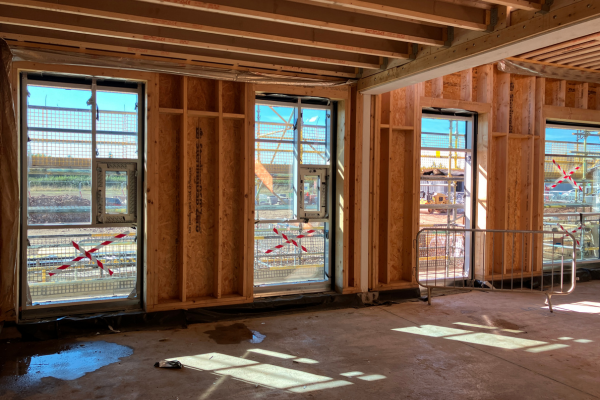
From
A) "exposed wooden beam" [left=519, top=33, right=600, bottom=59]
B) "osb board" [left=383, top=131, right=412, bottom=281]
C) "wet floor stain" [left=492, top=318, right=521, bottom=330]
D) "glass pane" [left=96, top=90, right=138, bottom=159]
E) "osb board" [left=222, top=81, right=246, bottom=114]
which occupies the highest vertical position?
"exposed wooden beam" [left=519, top=33, right=600, bottom=59]

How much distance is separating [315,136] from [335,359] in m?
3.29

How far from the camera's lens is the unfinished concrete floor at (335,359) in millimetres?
3643

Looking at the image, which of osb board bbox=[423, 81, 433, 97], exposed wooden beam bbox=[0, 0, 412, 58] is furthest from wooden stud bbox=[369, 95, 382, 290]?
exposed wooden beam bbox=[0, 0, 412, 58]

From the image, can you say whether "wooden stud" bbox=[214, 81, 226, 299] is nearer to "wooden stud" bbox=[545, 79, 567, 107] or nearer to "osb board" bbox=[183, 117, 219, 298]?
"osb board" bbox=[183, 117, 219, 298]

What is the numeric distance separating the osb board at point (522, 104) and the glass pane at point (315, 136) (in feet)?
11.3

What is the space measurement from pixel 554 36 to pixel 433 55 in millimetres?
1253

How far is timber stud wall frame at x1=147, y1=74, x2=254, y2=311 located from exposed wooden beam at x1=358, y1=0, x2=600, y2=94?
79.7 inches

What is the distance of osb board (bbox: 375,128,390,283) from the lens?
21.8ft

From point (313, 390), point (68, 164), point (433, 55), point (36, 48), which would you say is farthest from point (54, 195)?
point (433, 55)

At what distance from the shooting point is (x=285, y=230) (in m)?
6.36

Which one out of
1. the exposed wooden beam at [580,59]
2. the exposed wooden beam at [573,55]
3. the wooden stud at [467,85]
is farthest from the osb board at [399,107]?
the exposed wooden beam at [580,59]

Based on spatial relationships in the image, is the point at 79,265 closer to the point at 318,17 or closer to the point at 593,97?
the point at 318,17

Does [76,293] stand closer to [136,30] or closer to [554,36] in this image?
[136,30]

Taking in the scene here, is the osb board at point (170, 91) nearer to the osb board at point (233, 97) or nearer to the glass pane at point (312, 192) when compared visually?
the osb board at point (233, 97)
